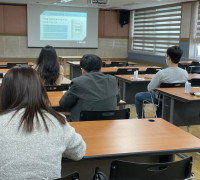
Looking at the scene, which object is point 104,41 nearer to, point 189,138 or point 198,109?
point 198,109

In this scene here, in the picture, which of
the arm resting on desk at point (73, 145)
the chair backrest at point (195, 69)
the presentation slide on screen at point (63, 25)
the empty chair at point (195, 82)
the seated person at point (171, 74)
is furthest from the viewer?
the presentation slide on screen at point (63, 25)

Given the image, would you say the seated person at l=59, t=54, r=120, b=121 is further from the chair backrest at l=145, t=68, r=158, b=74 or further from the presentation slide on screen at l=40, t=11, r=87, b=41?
the presentation slide on screen at l=40, t=11, r=87, b=41

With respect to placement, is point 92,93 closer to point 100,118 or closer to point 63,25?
point 100,118

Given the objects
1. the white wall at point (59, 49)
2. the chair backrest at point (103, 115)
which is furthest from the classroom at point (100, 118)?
the white wall at point (59, 49)

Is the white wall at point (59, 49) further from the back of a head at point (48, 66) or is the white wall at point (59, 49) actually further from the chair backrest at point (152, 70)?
the back of a head at point (48, 66)

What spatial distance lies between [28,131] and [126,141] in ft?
2.62

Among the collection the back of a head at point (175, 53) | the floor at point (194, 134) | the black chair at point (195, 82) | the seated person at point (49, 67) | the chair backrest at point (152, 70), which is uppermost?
the back of a head at point (175, 53)

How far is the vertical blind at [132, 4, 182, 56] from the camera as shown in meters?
9.94

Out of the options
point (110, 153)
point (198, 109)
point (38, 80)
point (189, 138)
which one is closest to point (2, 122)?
point (38, 80)

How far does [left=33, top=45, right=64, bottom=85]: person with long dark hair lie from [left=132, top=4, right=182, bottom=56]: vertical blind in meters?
6.99

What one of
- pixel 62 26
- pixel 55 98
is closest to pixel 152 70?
pixel 55 98

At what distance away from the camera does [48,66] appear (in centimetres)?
366

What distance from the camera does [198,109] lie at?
3.94m

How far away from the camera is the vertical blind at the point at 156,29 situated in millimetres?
9938
